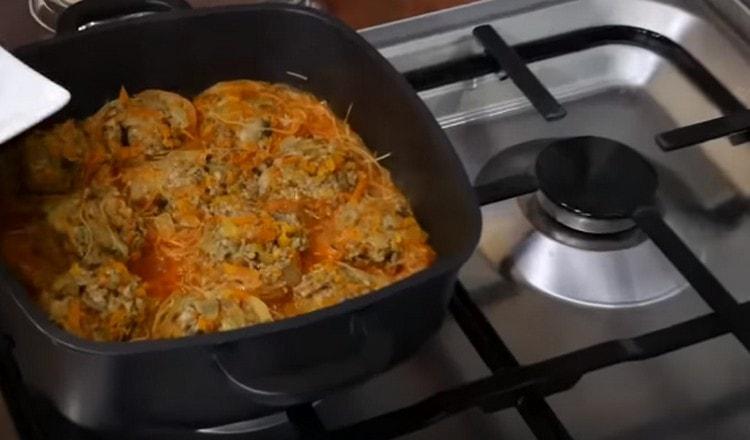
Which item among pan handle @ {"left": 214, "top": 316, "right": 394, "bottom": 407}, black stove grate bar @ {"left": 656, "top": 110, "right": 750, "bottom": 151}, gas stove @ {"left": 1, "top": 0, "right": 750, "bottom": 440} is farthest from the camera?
black stove grate bar @ {"left": 656, "top": 110, "right": 750, "bottom": 151}

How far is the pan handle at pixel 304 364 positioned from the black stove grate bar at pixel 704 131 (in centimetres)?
28

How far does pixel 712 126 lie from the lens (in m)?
0.79

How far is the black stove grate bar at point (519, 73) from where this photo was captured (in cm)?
78

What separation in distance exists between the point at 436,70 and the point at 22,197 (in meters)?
0.31

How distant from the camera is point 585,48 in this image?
0.88m

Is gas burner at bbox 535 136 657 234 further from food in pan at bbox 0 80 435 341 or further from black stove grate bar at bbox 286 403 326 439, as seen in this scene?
black stove grate bar at bbox 286 403 326 439

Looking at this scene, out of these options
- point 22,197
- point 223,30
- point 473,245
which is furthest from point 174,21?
point 473,245

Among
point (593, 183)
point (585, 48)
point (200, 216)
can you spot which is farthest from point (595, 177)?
point (200, 216)

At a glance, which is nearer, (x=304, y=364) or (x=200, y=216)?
(x=304, y=364)

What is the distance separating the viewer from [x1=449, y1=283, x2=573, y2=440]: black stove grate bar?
627mm

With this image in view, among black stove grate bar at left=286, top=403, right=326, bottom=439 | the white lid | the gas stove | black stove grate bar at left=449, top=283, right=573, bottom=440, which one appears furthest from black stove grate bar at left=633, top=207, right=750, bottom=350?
the white lid

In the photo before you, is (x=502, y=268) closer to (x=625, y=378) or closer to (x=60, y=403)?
(x=625, y=378)

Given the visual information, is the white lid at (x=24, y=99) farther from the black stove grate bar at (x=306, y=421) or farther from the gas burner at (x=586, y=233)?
the gas burner at (x=586, y=233)

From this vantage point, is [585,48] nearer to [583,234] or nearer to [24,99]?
[583,234]
